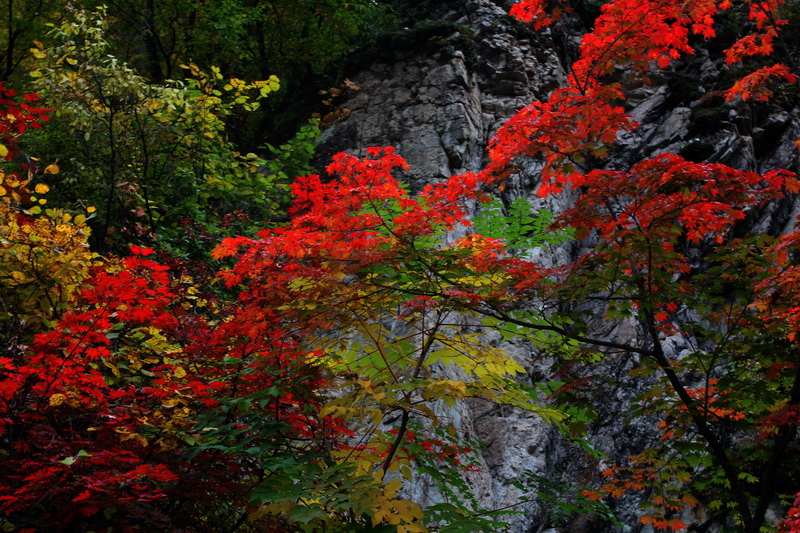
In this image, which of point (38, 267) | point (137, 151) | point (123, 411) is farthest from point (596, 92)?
point (137, 151)

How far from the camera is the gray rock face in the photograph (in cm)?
779

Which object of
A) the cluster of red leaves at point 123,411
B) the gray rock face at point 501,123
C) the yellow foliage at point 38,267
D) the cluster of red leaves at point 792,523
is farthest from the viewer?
the gray rock face at point 501,123

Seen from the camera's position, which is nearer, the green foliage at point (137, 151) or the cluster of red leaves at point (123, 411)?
the cluster of red leaves at point (123, 411)

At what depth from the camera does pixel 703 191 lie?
146 inches

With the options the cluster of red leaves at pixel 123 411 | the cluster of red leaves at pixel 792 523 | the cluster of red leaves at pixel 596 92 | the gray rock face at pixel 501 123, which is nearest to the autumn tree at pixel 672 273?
the cluster of red leaves at pixel 596 92

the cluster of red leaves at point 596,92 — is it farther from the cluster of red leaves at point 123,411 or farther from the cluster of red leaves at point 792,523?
the cluster of red leaves at point 792,523

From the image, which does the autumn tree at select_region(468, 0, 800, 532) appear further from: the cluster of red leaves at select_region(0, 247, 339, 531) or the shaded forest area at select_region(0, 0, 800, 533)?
the cluster of red leaves at select_region(0, 247, 339, 531)

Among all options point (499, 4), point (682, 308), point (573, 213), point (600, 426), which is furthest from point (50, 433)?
point (499, 4)

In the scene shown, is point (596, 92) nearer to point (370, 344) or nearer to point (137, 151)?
point (370, 344)

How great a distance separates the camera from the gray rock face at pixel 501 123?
7.79 m

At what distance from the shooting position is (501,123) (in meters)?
Answer: 11.0

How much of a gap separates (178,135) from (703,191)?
6958mm

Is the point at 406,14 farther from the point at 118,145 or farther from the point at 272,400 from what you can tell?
the point at 272,400

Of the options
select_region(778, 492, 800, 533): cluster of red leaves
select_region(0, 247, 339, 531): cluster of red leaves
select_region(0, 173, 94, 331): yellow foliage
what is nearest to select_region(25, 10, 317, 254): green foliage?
select_region(0, 173, 94, 331): yellow foliage
